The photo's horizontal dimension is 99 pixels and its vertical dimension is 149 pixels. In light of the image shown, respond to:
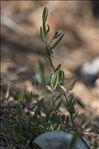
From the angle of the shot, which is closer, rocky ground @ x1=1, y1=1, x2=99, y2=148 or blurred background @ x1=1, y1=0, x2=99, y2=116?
rocky ground @ x1=1, y1=1, x2=99, y2=148

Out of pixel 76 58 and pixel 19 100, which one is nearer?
pixel 19 100

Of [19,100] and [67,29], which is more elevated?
[67,29]

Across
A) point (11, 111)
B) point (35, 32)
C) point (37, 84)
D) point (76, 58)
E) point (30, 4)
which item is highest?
point (30, 4)

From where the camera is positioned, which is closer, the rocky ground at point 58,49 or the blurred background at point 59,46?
the rocky ground at point 58,49

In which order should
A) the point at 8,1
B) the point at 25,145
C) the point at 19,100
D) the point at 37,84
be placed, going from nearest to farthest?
the point at 25,145 < the point at 19,100 < the point at 37,84 < the point at 8,1

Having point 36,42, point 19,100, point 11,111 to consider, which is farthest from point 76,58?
point 19,100

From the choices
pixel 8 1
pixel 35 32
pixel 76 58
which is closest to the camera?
pixel 76 58

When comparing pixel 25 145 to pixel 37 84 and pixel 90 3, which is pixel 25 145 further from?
pixel 90 3
